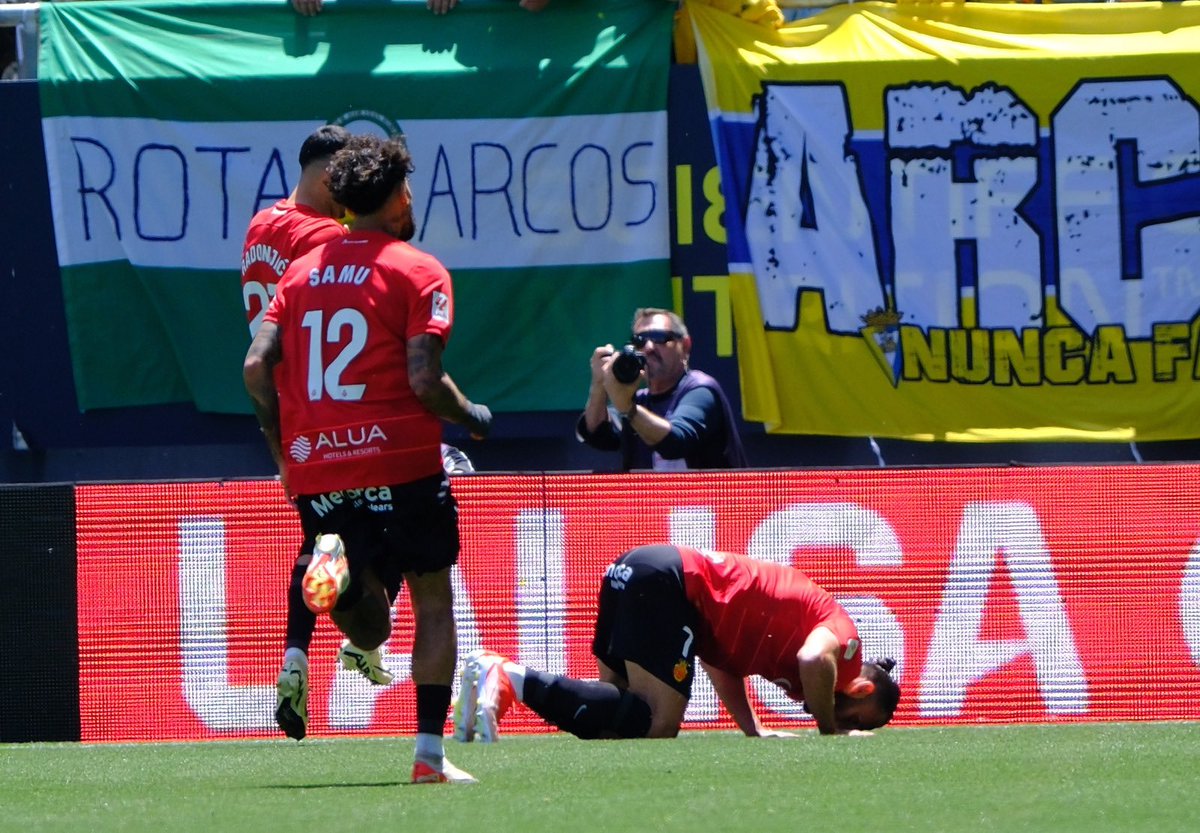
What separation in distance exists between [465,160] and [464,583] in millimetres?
2926

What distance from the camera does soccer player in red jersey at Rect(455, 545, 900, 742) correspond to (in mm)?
6918

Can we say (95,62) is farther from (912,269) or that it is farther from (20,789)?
(20,789)

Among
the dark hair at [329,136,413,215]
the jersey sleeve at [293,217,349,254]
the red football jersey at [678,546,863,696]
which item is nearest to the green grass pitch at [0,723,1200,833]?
the red football jersey at [678,546,863,696]

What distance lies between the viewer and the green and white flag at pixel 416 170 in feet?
33.0

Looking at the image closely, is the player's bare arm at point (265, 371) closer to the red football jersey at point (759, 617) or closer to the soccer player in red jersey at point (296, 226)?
the soccer player in red jersey at point (296, 226)

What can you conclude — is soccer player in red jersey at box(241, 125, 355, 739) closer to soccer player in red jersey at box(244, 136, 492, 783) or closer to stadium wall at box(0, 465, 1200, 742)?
soccer player in red jersey at box(244, 136, 492, 783)

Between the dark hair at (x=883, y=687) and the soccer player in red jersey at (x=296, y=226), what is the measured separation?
249cm

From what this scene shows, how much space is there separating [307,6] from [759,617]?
15.3 ft

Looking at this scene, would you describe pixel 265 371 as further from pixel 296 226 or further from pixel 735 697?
pixel 735 697

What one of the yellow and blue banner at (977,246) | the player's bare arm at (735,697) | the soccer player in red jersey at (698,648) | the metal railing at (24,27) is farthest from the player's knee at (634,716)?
the metal railing at (24,27)

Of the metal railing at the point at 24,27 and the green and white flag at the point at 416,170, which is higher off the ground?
the metal railing at the point at 24,27

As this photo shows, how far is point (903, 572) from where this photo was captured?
25.9ft

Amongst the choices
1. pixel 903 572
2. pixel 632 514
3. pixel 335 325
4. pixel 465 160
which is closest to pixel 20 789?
pixel 335 325

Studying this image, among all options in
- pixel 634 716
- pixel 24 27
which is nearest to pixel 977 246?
pixel 634 716
